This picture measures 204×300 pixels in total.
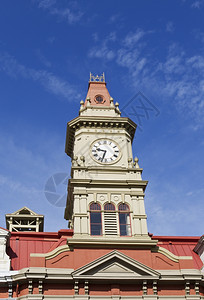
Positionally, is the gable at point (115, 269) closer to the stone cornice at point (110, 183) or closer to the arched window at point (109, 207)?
the arched window at point (109, 207)

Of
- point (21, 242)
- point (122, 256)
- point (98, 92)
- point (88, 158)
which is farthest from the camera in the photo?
point (98, 92)

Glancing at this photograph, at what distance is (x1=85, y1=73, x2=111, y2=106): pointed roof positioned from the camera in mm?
40062

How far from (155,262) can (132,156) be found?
9.78m

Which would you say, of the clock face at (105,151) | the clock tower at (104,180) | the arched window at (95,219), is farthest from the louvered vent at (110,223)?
the clock face at (105,151)

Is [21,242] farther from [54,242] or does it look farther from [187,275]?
[187,275]

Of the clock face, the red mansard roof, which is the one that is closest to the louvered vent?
the red mansard roof

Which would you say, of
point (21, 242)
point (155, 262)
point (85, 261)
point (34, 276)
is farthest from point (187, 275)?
point (21, 242)

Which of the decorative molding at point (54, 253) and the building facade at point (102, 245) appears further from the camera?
the decorative molding at point (54, 253)

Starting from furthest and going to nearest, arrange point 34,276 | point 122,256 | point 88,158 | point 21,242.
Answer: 1. point 88,158
2. point 21,242
3. point 122,256
4. point 34,276

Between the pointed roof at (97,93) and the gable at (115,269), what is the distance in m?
14.9

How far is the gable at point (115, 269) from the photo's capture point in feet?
95.6

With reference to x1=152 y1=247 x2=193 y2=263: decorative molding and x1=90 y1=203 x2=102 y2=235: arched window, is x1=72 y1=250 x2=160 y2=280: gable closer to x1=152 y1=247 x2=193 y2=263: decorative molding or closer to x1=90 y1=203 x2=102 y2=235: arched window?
x1=152 y1=247 x2=193 y2=263: decorative molding

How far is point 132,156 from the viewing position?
3738 centimetres

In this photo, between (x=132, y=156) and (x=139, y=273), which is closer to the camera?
(x=139, y=273)
